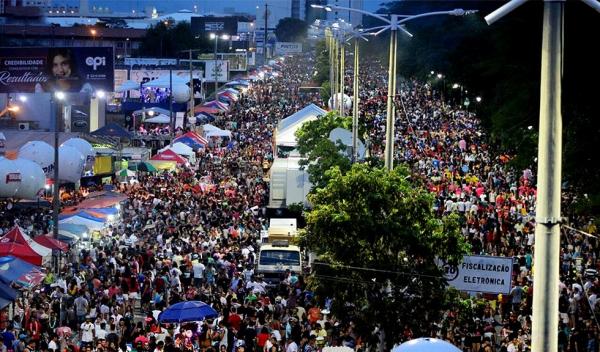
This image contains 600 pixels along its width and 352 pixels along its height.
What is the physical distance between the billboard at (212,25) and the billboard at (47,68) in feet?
392

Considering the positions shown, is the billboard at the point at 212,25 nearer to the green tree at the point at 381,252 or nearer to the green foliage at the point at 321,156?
the green foliage at the point at 321,156

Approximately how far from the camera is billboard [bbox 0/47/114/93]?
2357 inches

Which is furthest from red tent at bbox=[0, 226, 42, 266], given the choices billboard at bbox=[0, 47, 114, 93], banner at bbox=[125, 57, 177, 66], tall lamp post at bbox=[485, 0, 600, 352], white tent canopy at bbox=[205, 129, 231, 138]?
banner at bbox=[125, 57, 177, 66]

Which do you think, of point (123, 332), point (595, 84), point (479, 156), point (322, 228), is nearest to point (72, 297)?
point (123, 332)

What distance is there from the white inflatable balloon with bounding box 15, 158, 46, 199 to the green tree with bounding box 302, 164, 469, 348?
20.7 metres

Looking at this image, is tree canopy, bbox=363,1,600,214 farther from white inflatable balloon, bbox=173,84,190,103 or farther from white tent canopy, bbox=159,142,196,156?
white inflatable balloon, bbox=173,84,190,103

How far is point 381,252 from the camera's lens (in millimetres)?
19500

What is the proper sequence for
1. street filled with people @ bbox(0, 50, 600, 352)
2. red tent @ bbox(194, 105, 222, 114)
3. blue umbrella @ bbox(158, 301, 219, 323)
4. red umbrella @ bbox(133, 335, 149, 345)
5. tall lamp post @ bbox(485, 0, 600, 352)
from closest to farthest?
tall lamp post @ bbox(485, 0, 600, 352), red umbrella @ bbox(133, 335, 149, 345), street filled with people @ bbox(0, 50, 600, 352), blue umbrella @ bbox(158, 301, 219, 323), red tent @ bbox(194, 105, 222, 114)

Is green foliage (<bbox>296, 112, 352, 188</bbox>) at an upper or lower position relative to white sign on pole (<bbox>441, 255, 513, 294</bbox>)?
upper

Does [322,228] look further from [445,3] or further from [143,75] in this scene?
[445,3]

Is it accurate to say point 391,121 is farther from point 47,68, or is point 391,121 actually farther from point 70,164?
point 47,68

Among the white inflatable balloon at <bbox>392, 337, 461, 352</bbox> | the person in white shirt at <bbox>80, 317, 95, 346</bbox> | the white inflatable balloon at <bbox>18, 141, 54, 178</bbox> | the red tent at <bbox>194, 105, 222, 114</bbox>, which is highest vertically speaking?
the red tent at <bbox>194, 105, 222, 114</bbox>

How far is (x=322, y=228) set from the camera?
65.1 feet

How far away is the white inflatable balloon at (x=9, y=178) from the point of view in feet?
128
